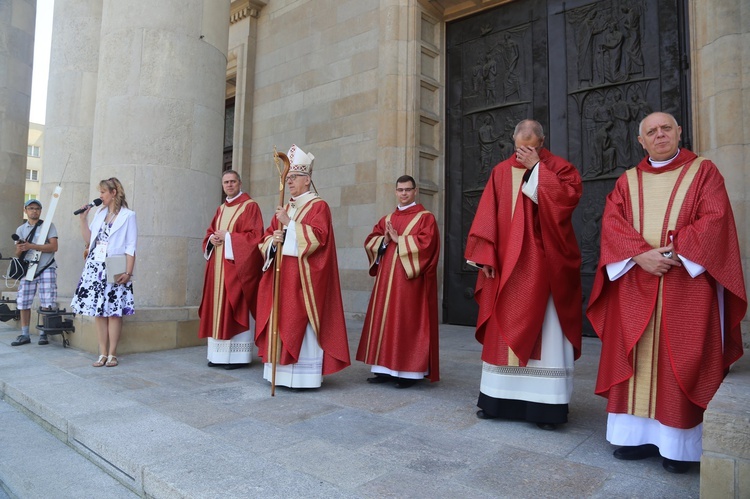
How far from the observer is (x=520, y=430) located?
3.34 metres

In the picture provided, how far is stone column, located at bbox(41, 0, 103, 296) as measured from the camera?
8.20m

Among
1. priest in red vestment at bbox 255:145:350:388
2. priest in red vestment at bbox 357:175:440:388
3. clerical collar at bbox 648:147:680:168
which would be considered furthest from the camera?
priest in red vestment at bbox 357:175:440:388

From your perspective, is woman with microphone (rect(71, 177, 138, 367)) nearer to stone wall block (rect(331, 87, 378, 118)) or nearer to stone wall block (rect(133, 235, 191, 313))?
stone wall block (rect(133, 235, 191, 313))

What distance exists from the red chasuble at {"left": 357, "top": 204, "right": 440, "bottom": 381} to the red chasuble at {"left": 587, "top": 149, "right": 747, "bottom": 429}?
1758mm

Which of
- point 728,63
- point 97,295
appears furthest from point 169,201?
point 728,63

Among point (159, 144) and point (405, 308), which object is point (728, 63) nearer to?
point (405, 308)

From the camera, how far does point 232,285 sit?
5441 mm

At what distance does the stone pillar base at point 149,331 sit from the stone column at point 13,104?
5326 mm

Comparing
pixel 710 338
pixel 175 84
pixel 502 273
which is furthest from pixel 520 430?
pixel 175 84

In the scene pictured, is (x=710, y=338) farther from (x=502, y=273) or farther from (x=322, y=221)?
(x=322, y=221)

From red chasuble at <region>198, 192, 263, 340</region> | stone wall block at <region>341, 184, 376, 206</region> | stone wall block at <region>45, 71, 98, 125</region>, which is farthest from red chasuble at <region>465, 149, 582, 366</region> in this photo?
stone wall block at <region>45, 71, 98, 125</region>

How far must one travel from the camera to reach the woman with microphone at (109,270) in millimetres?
5320

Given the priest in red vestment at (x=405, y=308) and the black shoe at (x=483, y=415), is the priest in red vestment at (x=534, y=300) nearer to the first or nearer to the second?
the black shoe at (x=483, y=415)

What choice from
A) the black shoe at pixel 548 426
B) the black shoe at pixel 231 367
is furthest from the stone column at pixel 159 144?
the black shoe at pixel 548 426
